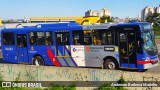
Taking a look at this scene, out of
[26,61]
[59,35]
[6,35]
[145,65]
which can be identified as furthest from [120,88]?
[6,35]

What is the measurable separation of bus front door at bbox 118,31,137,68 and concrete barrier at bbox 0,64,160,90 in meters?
3.35

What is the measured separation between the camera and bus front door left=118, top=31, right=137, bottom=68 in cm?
1491

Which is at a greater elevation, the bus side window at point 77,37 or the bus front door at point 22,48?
the bus side window at point 77,37

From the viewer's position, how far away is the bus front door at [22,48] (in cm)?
2022

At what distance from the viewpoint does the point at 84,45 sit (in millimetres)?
17031

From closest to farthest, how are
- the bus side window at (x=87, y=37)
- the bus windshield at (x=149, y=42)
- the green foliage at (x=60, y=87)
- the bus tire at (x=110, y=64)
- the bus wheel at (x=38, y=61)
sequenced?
the green foliage at (x=60, y=87)
the bus windshield at (x=149, y=42)
the bus tire at (x=110, y=64)
the bus side window at (x=87, y=37)
the bus wheel at (x=38, y=61)

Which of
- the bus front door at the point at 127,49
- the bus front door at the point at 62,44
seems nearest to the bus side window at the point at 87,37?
the bus front door at the point at 62,44

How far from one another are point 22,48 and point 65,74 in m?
7.92

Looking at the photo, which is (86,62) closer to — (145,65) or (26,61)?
(145,65)

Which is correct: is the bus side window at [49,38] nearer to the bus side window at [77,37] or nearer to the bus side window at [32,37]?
the bus side window at [32,37]

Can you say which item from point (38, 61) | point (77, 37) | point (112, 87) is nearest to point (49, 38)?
point (38, 61)

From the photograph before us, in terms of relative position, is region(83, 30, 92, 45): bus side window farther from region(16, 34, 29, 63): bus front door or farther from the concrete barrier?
region(16, 34, 29, 63): bus front door

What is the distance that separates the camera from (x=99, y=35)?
16391 millimetres

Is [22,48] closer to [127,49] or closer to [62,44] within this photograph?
[62,44]
